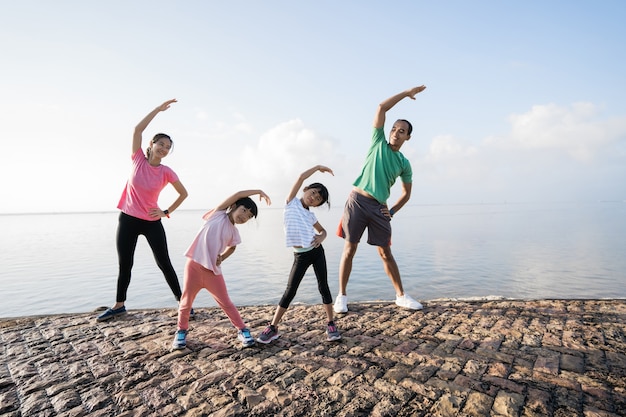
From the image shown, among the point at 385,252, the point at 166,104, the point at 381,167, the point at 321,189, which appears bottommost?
the point at 385,252

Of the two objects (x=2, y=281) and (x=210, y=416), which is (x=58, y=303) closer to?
(x=2, y=281)

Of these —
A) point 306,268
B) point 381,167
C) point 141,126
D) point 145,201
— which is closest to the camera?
point 306,268

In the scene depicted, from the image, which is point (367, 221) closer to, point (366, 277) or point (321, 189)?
point (321, 189)

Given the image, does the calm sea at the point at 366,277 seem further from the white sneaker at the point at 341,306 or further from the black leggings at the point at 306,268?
the black leggings at the point at 306,268

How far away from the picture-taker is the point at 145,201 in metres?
4.54

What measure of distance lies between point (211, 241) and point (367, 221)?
236 cm

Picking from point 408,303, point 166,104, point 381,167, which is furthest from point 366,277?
point 166,104

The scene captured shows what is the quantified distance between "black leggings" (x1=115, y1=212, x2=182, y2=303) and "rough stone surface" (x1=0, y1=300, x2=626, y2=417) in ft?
1.85

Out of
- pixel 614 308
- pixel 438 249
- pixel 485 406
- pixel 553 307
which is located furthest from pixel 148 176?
pixel 438 249

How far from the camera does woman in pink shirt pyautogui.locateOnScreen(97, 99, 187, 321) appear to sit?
4.48m

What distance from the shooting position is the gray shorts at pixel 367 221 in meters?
4.92

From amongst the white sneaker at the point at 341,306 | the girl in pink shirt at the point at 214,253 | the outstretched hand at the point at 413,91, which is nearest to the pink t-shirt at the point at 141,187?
the girl in pink shirt at the point at 214,253

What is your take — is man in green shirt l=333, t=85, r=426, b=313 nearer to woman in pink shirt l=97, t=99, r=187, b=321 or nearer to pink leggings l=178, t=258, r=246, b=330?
pink leggings l=178, t=258, r=246, b=330

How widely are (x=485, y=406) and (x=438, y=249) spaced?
1559cm
